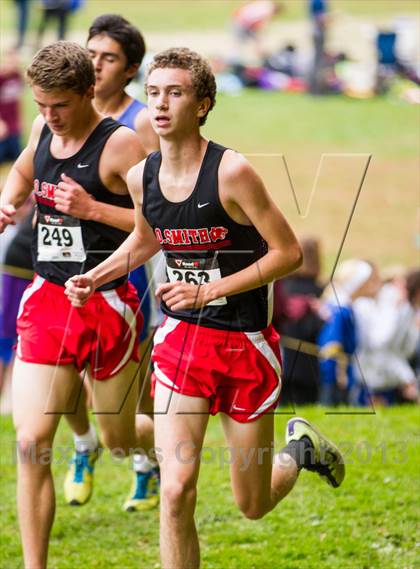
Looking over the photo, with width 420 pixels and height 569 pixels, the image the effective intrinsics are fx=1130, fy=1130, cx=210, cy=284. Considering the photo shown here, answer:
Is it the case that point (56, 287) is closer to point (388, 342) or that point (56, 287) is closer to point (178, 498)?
point (178, 498)

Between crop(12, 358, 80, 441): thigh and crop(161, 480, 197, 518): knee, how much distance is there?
71 cm

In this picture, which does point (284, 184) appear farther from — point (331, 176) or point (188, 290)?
point (188, 290)

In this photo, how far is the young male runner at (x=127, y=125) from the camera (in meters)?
5.76

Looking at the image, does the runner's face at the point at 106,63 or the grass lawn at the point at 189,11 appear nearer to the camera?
the runner's face at the point at 106,63

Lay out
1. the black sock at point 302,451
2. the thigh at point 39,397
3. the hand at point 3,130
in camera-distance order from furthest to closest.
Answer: the hand at point 3,130, the black sock at point 302,451, the thigh at point 39,397

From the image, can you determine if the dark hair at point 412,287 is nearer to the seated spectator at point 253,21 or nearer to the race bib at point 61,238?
the race bib at point 61,238

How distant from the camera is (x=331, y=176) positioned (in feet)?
71.4

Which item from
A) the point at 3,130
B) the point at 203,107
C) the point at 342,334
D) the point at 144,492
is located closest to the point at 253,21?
the point at 3,130

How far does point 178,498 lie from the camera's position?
14.3 feet

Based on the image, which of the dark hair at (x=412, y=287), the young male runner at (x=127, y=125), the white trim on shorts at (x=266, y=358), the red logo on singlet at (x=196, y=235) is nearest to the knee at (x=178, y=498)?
the white trim on shorts at (x=266, y=358)

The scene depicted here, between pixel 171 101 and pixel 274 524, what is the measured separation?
8.17 feet

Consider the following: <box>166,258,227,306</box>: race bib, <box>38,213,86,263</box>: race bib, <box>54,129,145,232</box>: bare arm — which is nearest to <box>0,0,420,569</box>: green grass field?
<box>54,129,145,232</box>: bare arm

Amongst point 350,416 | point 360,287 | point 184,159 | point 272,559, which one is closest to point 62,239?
point 184,159

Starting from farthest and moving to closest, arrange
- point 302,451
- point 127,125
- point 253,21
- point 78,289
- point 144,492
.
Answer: point 253,21, point 144,492, point 127,125, point 302,451, point 78,289
